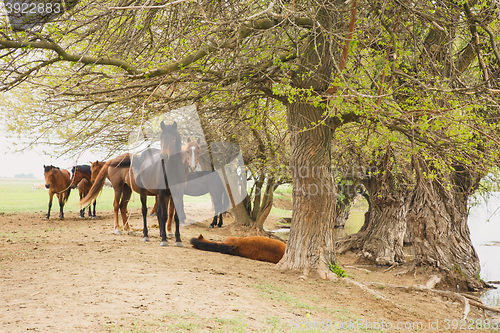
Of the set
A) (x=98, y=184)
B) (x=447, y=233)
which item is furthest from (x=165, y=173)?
(x=447, y=233)

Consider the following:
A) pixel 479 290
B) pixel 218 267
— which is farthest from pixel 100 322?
pixel 479 290

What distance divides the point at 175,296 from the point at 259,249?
3.76 meters

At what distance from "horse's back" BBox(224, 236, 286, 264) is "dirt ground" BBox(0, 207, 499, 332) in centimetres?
41

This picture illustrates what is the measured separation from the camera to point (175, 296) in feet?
12.7

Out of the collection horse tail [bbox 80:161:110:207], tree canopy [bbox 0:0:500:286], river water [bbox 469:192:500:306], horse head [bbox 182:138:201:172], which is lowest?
river water [bbox 469:192:500:306]

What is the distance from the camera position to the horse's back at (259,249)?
7341 millimetres

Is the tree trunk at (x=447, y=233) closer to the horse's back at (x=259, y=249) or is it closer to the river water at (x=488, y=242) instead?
the river water at (x=488, y=242)

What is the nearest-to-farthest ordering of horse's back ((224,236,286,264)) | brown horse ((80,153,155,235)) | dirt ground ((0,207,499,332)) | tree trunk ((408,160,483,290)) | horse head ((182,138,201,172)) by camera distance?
dirt ground ((0,207,499,332)), horse's back ((224,236,286,264)), horse head ((182,138,201,172)), tree trunk ((408,160,483,290)), brown horse ((80,153,155,235))

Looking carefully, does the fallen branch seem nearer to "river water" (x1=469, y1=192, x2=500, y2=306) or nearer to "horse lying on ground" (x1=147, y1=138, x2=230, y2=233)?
"river water" (x1=469, y1=192, x2=500, y2=306)

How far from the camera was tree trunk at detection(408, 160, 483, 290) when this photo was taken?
315 inches

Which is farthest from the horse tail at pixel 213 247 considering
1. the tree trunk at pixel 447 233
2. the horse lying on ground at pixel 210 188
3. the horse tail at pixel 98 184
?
the horse lying on ground at pixel 210 188

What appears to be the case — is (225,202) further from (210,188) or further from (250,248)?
(250,248)

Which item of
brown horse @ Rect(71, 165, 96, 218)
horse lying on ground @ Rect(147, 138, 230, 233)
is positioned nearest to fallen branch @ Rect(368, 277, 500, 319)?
horse lying on ground @ Rect(147, 138, 230, 233)

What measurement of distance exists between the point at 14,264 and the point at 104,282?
2.09 meters
